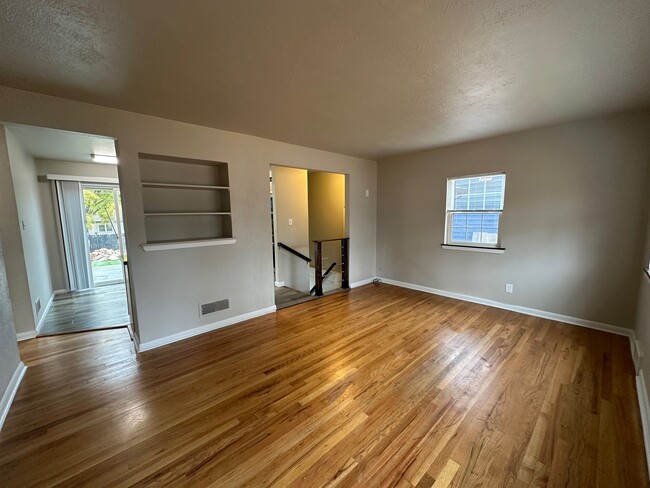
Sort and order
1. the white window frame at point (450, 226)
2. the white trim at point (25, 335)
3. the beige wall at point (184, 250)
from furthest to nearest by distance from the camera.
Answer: the white window frame at point (450, 226) < the white trim at point (25, 335) < the beige wall at point (184, 250)

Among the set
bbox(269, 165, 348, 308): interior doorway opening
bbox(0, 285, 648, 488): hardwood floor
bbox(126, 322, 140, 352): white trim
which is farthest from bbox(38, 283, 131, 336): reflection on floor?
bbox(269, 165, 348, 308): interior doorway opening

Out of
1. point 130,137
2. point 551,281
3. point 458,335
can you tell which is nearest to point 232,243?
point 130,137

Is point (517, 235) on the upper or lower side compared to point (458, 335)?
upper

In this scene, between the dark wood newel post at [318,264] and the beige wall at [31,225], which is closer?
the beige wall at [31,225]

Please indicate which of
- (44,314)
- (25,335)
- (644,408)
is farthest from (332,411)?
(44,314)

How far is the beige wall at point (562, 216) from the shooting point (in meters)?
2.82

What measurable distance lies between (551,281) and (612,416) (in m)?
1.93

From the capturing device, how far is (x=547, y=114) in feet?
9.02

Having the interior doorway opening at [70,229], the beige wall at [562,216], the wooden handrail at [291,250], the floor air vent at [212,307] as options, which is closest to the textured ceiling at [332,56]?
the beige wall at [562,216]

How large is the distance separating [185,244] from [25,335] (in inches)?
86.7

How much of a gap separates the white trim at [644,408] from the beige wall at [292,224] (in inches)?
156

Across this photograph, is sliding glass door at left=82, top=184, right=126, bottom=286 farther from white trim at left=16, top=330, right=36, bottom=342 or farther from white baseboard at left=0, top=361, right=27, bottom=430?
white baseboard at left=0, top=361, right=27, bottom=430

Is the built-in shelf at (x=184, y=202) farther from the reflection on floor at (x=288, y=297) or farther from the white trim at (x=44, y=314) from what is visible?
the white trim at (x=44, y=314)

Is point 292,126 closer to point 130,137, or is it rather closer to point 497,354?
point 130,137
